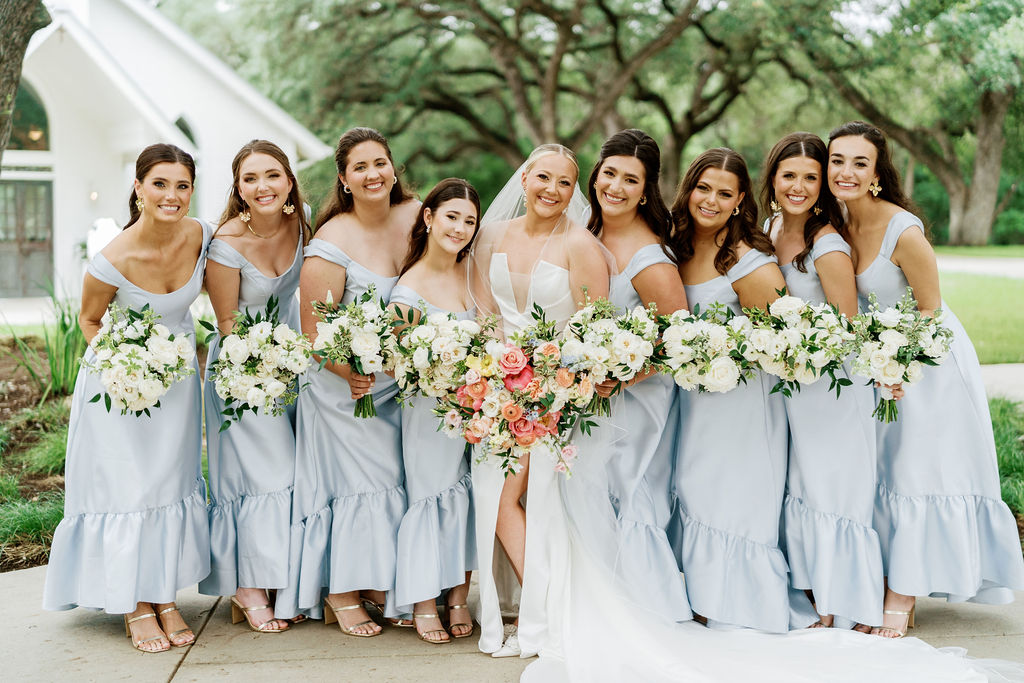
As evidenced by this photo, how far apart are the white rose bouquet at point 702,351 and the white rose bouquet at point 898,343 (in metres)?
0.52

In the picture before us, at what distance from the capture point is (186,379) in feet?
15.4

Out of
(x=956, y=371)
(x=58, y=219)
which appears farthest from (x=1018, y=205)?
(x=956, y=371)

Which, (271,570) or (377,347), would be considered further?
(271,570)

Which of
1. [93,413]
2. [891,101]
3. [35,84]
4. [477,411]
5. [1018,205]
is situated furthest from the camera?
[1018,205]

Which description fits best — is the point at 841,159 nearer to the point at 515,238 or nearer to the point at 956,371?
the point at 956,371

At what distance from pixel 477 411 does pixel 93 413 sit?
1881 millimetres

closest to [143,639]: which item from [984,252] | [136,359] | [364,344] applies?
[136,359]

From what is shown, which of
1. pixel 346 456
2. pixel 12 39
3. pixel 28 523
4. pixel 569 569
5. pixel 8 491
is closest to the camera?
pixel 569 569

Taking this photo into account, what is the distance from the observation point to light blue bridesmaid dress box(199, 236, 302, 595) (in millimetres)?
4703

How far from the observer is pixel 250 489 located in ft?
15.6

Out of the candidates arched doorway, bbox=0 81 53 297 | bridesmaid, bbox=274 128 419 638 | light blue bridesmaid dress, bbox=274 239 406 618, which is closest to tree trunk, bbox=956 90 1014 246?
arched doorway, bbox=0 81 53 297

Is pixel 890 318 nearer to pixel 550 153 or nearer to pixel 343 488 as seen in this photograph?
pixel 550 153

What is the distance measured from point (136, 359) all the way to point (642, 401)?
236cm

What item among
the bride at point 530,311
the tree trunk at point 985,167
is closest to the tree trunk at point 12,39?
the bride at point 530,311
